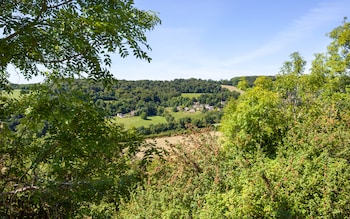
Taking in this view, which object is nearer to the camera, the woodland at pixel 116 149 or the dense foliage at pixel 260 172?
the woodland at pixel 116 149

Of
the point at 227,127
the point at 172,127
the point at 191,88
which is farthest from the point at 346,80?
the point at 191,88

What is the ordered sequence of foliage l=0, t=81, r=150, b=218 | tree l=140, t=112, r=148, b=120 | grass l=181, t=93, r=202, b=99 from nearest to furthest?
foliage l=0, t=81, r=150, b=218, tree l=140, t=112, r=148, b=120, grass l=181, t=93, r=202, b=99

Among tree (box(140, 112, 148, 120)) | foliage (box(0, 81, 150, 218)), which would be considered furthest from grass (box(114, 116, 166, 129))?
foliage (box(0, 81, 150, 218))

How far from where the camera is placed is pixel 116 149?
3994mm

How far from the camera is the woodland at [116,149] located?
3350 mm

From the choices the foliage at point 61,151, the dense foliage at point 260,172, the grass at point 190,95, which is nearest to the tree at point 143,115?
the grass at point 190,95

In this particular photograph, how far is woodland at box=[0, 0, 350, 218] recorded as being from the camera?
11.0ft

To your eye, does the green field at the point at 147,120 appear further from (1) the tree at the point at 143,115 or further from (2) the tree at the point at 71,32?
(2) the tree at the point at 71,32

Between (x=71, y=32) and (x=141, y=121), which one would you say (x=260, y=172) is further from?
(x=141, y=121)

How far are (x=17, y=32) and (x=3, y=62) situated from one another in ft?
1.38

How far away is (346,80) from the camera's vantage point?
18453 mm

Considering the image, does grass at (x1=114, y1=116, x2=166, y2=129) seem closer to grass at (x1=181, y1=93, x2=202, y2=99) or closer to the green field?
the green field

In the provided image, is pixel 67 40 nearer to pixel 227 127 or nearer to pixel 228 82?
pixel 227 127

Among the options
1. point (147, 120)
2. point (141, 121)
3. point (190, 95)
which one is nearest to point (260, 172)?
point (141, 121)
